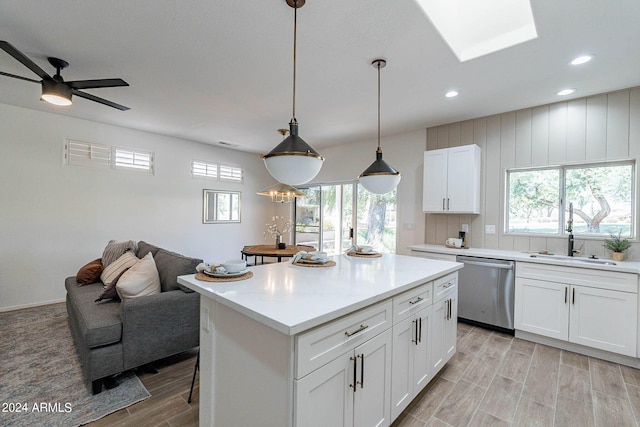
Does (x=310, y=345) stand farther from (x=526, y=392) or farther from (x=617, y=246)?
(x=617, y=246)

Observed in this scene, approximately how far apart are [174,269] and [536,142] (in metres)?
4.49

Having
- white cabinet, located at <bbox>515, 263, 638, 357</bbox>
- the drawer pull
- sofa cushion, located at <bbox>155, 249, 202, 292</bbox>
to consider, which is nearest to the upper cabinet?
white cabinet, located at <bbox>515, 263, 638, 357</bbox>

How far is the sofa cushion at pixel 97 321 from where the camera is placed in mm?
1961

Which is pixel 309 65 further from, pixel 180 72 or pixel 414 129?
pixel 414 129

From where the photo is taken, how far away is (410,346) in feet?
5.87

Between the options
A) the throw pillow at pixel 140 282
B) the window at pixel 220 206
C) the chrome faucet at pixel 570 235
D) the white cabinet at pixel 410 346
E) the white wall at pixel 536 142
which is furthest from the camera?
the window at pixel 220 206

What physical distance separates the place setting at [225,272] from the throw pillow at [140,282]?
925 mm

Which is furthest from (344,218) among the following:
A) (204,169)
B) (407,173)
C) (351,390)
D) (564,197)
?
(351,390)

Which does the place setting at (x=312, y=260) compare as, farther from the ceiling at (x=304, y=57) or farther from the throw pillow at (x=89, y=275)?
the throw pillow at (x=89, y=275)

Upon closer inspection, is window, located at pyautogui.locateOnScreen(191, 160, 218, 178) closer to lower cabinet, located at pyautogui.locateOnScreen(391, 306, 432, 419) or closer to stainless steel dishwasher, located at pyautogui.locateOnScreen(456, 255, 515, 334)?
stainless steel dishwasher, located at pyautogui.locateOnScreen(456, 255, 515, 334)

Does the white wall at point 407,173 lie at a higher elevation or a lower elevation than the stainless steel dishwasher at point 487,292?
higher

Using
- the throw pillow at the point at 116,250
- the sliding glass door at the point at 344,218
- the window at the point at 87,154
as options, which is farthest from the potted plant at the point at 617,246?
the window at the point at 87,154

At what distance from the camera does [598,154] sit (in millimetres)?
3039

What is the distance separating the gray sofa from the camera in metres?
1.98
